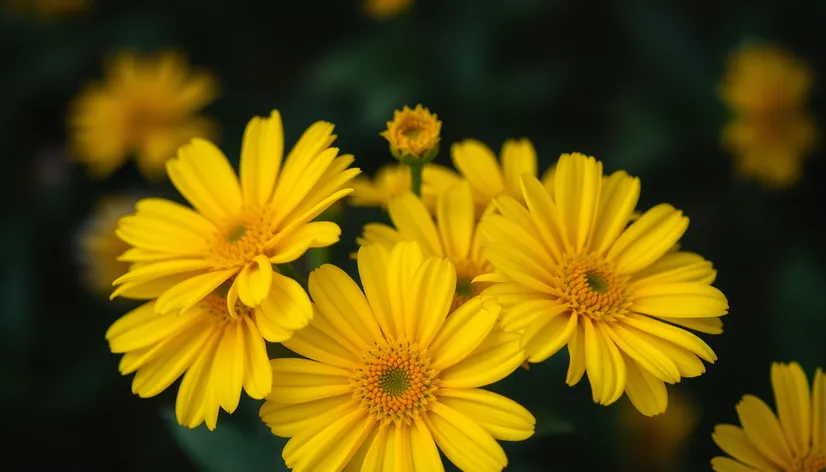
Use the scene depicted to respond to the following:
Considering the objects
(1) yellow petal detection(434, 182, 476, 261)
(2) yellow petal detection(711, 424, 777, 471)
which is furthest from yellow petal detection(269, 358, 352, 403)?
(2) yellow petal detection(711, 424, 777, 471)

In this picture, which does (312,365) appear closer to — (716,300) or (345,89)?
(716,300)

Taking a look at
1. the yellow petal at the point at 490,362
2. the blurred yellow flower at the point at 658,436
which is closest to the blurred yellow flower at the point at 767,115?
the blurred yellow flower at the point at 658,436

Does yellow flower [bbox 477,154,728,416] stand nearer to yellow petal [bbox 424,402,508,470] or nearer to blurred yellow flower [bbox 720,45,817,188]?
yellow petal [bbox 424,402,508,470]

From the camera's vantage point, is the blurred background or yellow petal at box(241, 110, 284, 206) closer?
yellow petal at box(241, 110, 284, 206)

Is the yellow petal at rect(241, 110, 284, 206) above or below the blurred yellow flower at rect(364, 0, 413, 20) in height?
below

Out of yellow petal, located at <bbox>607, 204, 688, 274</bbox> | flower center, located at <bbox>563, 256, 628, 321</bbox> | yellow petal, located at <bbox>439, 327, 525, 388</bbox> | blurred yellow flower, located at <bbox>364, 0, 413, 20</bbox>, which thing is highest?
blurred yellow flower, located at <bbox>364, 0, 413, 20</bbox>

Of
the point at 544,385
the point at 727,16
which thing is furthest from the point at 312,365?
the point at 727,16

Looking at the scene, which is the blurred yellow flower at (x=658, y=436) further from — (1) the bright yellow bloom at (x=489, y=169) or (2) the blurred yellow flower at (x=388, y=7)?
(2) the blurred yellow flower at (x=388, y=7)

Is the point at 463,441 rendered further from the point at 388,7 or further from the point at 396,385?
the point at 388,7
